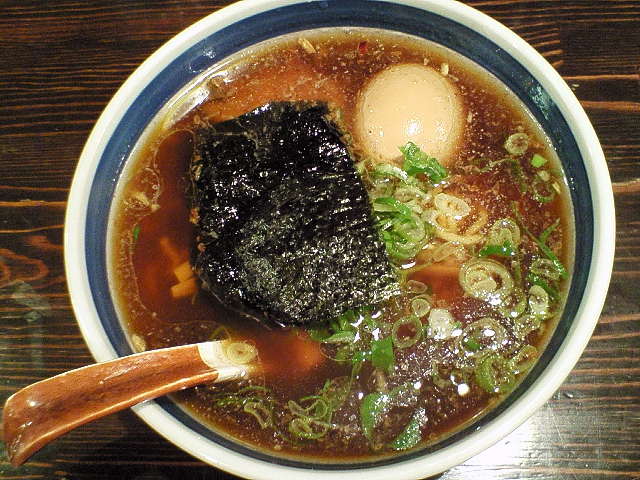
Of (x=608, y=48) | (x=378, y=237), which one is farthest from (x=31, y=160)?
(x=608, y=48)

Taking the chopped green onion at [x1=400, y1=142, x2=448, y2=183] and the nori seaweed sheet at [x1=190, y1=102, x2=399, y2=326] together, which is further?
the chopped green onion at [x1=400, y1=142, x2=448, y2=183]

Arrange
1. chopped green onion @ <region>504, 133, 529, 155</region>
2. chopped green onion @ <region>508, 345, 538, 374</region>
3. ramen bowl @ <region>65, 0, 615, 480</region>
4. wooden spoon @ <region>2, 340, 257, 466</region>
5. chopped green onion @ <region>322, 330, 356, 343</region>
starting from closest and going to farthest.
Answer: wooden spoon @ <region>2, 340, 257, 466</region> → ramen bowl @ <region>65, 0, 615, 480</region> → chopped green onion @ <region>508, 345, 538, 374</region> → chopped green onion @ <region>322, 330, 356, 343</region> → chopped green onion @ <region>504, 133, 529, 155</region>

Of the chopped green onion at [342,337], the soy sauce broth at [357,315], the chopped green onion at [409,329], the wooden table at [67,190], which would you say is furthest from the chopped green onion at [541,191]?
the chopped green onion at [342,337]

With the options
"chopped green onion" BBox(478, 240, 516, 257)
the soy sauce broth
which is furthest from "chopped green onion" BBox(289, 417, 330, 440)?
"chopped green onion" BBox(478, 240, 516, 257)

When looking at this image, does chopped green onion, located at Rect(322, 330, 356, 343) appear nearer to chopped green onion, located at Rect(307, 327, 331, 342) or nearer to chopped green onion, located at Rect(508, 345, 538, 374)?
chopped green onion, located at Rect(307, 327, 331, 342)

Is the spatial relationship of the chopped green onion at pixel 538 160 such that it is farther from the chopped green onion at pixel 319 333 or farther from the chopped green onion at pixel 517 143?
the chopped green onion at pixel 319 333

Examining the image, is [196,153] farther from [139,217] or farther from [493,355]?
[493,355]
